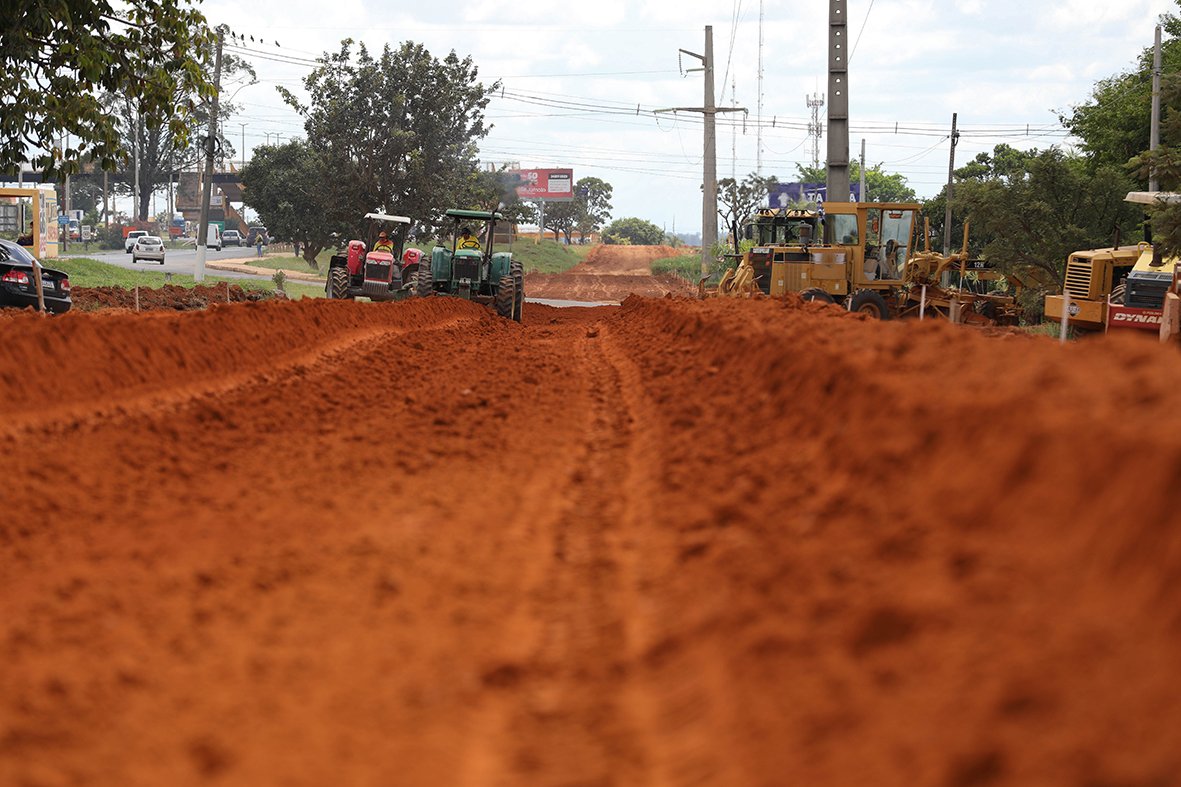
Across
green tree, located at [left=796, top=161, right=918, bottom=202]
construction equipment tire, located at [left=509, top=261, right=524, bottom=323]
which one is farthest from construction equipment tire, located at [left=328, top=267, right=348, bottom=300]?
green tree, located at [left=796, top=161, right=918, bottom=202]

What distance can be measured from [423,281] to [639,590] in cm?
2021

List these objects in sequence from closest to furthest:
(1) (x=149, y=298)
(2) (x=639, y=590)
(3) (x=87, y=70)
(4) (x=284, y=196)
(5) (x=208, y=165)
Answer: (2) (x=639, y=590)
(3) (x=87, y=70)
(1) (x=149, y=298)
(5) (x=208, y=165)
(4) (x=284, y=196)

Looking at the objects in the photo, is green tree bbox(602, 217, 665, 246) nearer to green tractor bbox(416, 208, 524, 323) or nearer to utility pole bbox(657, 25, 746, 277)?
utility pole bbox(657, 25, 746, 277)

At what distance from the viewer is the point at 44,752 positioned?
404 centimetres

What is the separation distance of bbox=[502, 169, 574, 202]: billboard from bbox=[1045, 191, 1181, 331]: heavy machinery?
121423mm

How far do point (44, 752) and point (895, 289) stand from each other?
2545 centimetres

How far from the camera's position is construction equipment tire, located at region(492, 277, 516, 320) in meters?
25.4

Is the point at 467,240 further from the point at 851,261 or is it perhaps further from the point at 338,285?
the point at 851,261

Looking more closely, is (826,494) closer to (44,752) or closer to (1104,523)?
(1104,523)

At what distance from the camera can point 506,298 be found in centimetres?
2547

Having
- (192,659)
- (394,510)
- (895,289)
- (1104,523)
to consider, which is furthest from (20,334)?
(895,289)

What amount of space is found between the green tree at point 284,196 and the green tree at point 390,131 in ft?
16.9

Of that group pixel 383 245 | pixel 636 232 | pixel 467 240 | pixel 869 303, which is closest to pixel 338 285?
pixel 383 245

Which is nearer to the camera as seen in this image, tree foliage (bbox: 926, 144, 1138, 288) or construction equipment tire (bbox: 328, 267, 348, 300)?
construction equipment tire (bbox: 328, 267, 348, 300)
